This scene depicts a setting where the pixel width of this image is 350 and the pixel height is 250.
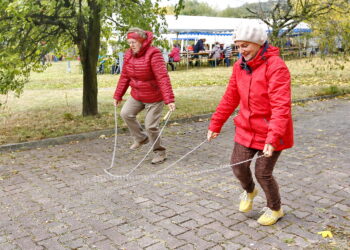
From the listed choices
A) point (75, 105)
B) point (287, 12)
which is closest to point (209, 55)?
point (287, 12)

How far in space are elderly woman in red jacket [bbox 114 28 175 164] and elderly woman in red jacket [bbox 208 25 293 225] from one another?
2.11 meters

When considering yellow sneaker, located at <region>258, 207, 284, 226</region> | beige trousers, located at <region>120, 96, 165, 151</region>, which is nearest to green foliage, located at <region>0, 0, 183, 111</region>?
beige trousers, located at <region>120, 96, 165, 151</region>

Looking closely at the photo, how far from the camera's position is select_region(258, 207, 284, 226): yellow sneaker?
409 centimetres

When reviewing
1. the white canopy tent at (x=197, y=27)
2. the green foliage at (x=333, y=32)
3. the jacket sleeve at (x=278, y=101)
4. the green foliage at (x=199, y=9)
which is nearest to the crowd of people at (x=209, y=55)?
the white canopy tent at (x=197, y=27)

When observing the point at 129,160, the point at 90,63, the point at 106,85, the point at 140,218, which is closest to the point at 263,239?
the point at 140,218

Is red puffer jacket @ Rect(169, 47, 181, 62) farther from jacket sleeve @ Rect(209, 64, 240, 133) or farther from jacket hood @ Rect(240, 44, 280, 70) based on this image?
jacket hood @ Rect(240, 44, 280, 70)

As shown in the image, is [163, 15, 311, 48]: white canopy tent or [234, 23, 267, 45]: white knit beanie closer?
[234, 23, 267, 45]: white knit beanie

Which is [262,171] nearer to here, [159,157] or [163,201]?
[163,201]

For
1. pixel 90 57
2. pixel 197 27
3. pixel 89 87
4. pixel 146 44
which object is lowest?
pixel 89 87

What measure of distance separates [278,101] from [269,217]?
117 cm

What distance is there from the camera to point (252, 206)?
15.0ft

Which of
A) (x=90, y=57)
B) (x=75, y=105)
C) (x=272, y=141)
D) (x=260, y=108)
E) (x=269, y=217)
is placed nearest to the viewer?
Result: (x=272, y=141)

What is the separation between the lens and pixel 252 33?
3.76 metres

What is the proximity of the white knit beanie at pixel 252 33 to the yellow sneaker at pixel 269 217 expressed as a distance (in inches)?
63.1
